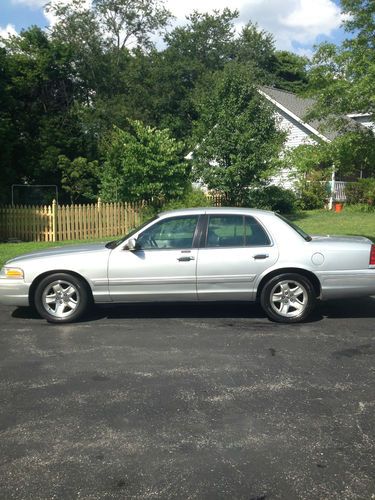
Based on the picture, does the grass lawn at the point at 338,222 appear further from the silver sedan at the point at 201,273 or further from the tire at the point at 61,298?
the tire at the point at 61,298

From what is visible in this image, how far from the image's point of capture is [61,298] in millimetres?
6504

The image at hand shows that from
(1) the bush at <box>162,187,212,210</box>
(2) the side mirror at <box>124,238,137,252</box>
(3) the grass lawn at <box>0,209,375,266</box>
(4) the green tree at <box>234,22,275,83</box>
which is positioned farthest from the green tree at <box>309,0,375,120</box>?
(4) the green tree at <box>234,22,275,83</box>

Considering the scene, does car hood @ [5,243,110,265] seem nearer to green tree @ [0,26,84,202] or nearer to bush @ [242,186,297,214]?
bush @ [242,186,297,214]

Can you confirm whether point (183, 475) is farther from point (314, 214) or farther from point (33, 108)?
point (33, 108)

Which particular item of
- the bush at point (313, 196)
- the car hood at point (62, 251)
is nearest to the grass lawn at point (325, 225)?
the bush at point (313, 196)

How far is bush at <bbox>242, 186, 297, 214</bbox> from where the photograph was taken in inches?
822

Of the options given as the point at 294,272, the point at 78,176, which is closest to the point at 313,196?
the point at 78,176

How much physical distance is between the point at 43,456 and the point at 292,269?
3.98 metres

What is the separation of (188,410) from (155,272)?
2681 mm

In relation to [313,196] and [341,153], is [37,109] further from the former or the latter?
[341,153]

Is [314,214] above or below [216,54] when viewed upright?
below

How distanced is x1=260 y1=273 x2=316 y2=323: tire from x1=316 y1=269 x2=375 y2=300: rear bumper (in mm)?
190

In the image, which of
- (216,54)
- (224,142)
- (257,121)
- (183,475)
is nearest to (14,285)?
(183,475)

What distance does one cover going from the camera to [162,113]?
37250 millimetres
